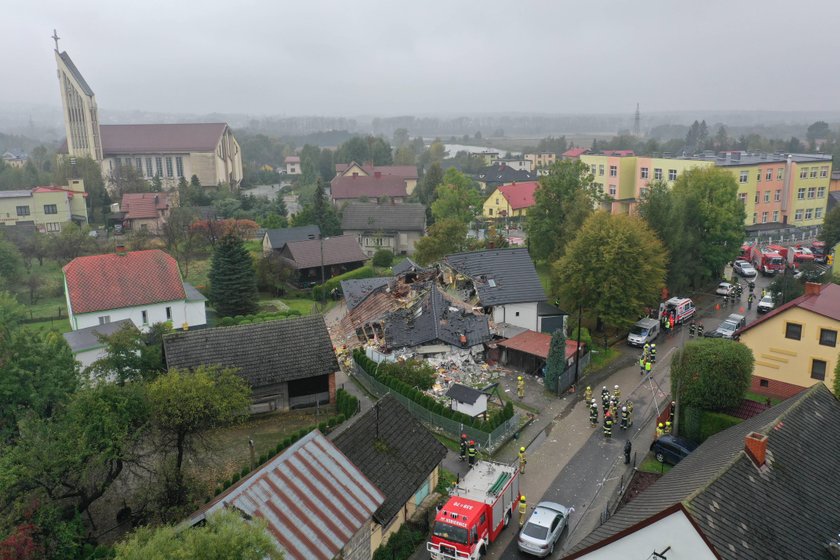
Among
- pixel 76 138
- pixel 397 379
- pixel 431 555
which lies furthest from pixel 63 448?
pixel 76 138

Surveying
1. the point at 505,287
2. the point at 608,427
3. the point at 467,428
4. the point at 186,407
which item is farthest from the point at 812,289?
the point at 186,407

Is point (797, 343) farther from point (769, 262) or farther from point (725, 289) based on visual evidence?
point (769, 262)

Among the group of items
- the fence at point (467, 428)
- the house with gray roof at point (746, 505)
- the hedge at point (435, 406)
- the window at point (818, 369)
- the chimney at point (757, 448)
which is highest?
the chimney at point (757, 448)

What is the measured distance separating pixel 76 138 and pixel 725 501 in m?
93.5

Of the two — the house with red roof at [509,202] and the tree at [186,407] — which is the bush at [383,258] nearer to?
the house with red roof at [509,202]

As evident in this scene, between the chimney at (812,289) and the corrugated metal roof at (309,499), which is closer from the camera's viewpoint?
the corrugated metal roof at (309,499)

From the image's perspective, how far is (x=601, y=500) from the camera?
64.1ft

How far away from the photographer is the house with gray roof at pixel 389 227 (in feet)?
189

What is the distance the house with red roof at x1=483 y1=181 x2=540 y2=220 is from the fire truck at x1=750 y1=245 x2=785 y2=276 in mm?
27426

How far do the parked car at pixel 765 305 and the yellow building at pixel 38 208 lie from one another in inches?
2332

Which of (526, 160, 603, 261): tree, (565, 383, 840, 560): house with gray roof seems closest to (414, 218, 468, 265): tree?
(526, 160, 603, 261): tree

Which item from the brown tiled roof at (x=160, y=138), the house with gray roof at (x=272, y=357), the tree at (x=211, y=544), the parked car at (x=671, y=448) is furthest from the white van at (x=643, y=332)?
the brown tiled roof at (x=160, y=138)

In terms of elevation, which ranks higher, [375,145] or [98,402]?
[375,145]

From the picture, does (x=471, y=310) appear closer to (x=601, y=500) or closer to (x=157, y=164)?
(x=601, y=500)
